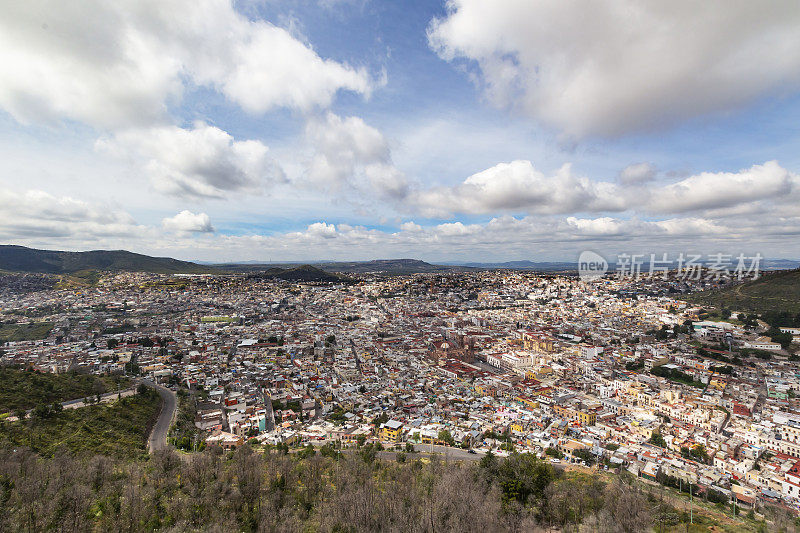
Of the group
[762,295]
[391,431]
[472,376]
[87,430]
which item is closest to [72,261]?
[87,430]

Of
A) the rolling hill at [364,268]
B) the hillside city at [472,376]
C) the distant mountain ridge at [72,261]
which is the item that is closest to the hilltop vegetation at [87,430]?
the hillside city at [472,376]

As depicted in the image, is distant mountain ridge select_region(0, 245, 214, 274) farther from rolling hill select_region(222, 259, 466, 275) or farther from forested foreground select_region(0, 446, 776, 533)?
forested foreground select_region(0, 446, 776, 533)

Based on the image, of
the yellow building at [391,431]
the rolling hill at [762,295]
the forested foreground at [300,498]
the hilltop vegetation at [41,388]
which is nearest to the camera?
the forested foreground at [300,498]

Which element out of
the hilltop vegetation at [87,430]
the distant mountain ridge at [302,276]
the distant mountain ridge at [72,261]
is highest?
the distant mountain ridge at [72,261]

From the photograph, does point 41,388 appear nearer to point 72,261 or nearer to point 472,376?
point 472,376

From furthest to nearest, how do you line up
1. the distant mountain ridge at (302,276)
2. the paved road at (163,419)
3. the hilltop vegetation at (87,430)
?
the distant mountain ridge at (302,276)
the paved road at (163,419)
the hilltop vegetation at (87,430)

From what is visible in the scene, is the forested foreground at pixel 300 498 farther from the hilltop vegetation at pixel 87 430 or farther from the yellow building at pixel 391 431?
the yellow building at pixel 391 431
